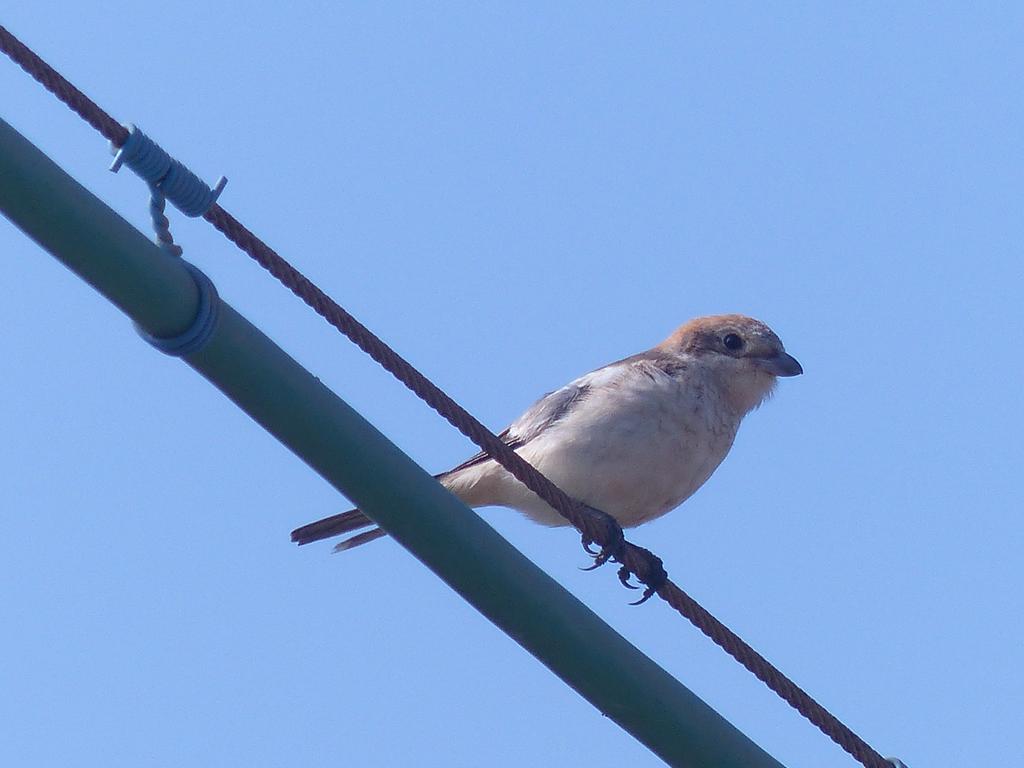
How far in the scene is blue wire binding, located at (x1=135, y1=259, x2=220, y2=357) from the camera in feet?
10.2

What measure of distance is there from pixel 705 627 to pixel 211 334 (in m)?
1.95

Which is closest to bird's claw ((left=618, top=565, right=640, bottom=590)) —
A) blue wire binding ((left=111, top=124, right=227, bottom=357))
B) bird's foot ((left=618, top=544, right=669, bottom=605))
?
bird's foot ((left=618, top=544, right=669, bottom=605))

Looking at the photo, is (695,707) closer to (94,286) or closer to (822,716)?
(822,716)

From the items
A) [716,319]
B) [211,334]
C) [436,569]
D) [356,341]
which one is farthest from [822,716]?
[716,319]

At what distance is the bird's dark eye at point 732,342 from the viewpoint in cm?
775

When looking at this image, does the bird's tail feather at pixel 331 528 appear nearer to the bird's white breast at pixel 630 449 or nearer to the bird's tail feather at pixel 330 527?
the bird's tail feather at pixel 330 527

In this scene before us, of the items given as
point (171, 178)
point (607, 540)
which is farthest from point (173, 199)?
point (607, 540)

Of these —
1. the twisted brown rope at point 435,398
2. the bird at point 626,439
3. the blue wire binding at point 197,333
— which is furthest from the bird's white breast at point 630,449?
the blue wire binding at point 197,333

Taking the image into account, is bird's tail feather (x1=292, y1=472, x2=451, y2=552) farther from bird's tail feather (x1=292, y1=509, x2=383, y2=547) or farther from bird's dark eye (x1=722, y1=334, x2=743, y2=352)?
bird's dark eye (x1=722, y1=334, x2=743, y2=352)

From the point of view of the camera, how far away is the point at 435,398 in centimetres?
375

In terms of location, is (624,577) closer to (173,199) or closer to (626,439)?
(626,439)

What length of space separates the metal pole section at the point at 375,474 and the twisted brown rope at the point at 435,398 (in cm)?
19

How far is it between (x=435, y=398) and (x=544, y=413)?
11.3ft

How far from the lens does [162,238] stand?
10.7ft
